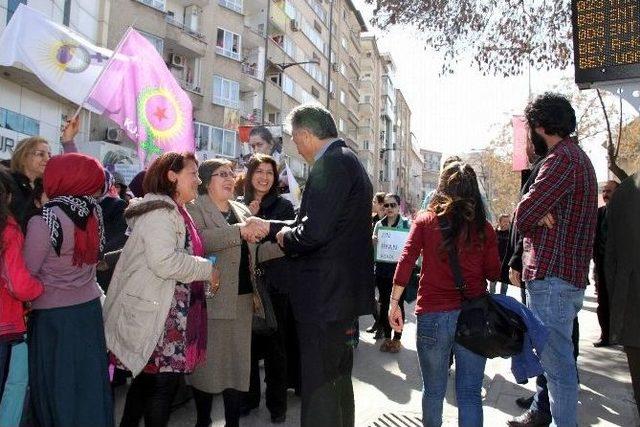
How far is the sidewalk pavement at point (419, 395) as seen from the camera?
4.25 m

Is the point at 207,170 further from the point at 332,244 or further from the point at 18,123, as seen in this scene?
the point at 18,123

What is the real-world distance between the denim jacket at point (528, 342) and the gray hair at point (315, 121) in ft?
4.81

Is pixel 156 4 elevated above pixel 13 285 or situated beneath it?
elevated above

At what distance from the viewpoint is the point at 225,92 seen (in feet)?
89.5

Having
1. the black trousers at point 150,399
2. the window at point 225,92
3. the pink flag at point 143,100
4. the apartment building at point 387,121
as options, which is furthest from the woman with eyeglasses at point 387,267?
the apartment building at point 387,121

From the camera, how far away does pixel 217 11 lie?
27188 mm

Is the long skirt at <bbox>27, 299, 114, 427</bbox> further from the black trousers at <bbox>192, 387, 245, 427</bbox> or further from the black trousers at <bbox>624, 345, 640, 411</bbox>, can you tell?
the black trousers at <bbox>624, 345, 640, 411</bbox>

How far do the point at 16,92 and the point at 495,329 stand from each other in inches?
597

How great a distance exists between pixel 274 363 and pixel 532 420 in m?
2.03

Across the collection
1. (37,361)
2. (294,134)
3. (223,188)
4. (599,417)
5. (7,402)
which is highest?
(294,134)

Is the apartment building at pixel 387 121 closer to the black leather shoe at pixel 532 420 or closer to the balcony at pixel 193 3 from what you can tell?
the balcony at pixel 193 3

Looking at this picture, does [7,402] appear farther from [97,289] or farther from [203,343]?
[203,343]

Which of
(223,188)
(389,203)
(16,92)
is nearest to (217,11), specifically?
(16,92)

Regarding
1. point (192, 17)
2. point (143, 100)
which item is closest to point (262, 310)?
point (143, 100)
